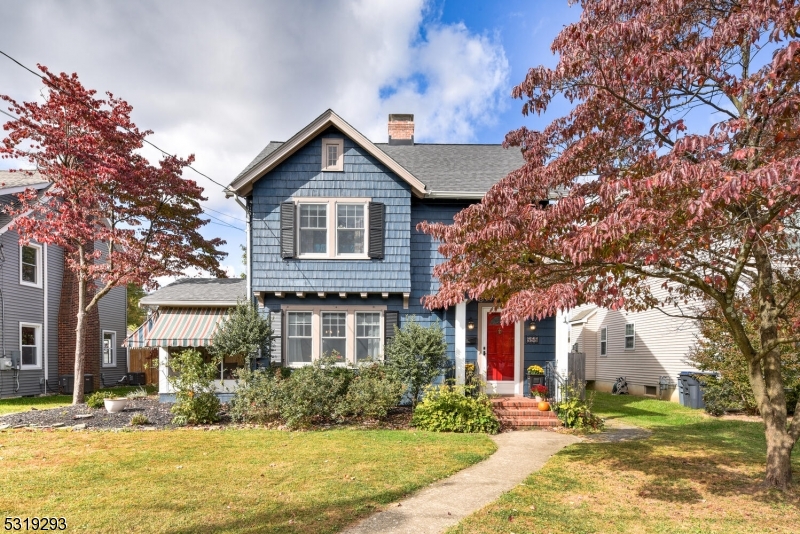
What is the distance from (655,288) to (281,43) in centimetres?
1602

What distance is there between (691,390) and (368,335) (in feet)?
35.6

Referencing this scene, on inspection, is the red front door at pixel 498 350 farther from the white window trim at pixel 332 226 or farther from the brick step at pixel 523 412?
the white window trim at pixel 332 226

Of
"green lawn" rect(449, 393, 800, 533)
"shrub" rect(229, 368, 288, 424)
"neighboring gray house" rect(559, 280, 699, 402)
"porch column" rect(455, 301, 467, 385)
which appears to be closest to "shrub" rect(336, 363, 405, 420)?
"shrub" rect(229, 368, 288, 424)

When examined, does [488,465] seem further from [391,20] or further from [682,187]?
[391,20]

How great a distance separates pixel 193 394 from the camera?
10781 mm

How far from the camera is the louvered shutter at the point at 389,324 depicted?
1273 centimetres

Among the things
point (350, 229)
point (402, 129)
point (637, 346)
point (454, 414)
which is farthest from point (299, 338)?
point (637, 346)

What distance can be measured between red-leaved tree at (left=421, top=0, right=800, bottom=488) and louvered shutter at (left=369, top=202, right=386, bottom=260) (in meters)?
5.30

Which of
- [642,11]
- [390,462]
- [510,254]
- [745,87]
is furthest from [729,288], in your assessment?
[390,462]

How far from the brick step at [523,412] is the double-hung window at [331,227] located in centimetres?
551

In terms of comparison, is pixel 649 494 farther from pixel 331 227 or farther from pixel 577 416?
→ pixel 331 227

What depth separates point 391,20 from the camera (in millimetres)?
11141

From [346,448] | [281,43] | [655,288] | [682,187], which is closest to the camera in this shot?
[682,187]

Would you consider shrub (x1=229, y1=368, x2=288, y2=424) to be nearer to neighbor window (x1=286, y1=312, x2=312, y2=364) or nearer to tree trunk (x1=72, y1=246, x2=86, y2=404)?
neighbor window (x1=286, y1=312, x2=312, y2=364)
